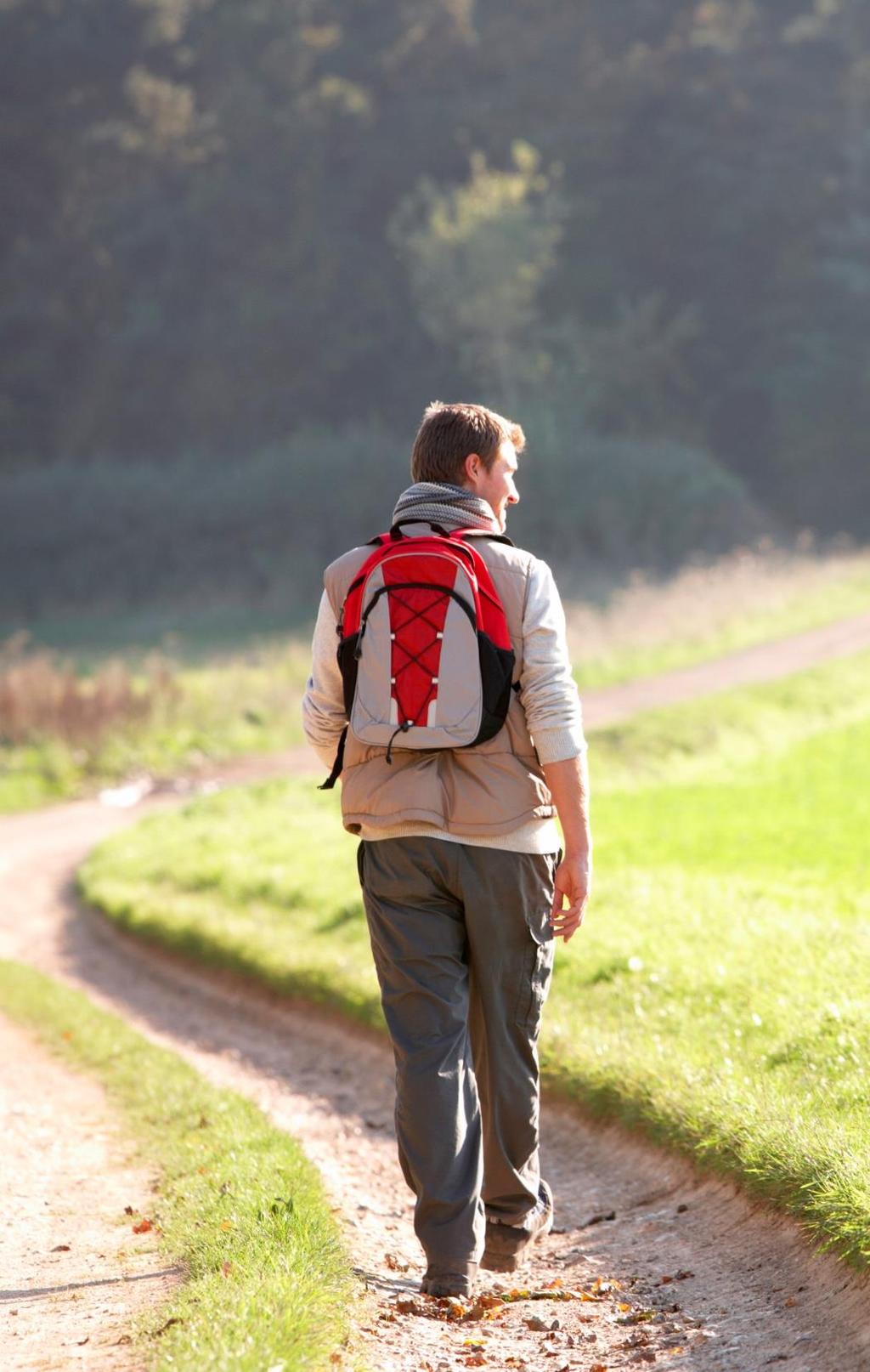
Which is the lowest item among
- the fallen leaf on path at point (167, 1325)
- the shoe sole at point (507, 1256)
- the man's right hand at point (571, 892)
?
the fallen leaf on path at point (167, 1325)

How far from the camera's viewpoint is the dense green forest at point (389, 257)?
56.7m

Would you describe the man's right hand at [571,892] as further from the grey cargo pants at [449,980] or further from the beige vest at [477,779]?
the beige vest at [477,779]

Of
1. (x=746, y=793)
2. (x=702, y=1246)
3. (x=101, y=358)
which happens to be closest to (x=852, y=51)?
(x=101, y=358)

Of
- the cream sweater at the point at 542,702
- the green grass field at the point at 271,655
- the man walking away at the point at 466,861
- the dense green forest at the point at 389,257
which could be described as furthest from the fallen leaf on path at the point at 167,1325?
the dense green forest at the point at 389,257

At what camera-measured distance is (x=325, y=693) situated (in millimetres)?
4797

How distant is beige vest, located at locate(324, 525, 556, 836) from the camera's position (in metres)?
4.47

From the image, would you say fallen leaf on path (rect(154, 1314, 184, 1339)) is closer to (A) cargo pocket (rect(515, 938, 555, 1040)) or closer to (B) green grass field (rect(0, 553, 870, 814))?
(A) cargo pocket (rect(515, 938, 555, 1040))

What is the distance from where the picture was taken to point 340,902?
38.8ft

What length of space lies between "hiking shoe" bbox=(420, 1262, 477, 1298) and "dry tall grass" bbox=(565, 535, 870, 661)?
23183mm

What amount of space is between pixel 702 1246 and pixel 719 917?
4.18 m

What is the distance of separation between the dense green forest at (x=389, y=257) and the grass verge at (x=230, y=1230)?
4847cm

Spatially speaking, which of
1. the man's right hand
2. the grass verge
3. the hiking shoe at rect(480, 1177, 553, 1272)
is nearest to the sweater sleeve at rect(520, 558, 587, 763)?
the man's right hand

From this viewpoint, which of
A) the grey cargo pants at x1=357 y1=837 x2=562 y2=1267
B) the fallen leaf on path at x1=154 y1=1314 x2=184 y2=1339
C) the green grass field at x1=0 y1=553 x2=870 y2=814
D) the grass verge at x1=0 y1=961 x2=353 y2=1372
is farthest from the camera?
the green grass field at x1=0 y1=553 x2=870 y2=814

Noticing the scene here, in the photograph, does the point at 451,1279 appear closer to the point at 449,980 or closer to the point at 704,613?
the point at 449,980
